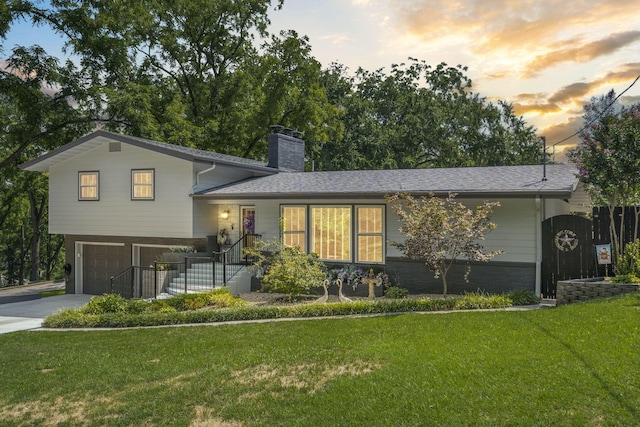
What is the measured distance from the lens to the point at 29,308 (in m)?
16.2

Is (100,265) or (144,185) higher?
(144,185)

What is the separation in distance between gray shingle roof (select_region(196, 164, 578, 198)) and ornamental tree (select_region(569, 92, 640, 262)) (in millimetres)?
653

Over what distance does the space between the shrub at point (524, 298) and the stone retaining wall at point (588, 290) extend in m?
0.58

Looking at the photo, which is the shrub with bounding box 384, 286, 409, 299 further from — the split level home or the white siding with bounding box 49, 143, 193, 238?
the white siding with bounding box 49, 143, 193, 238

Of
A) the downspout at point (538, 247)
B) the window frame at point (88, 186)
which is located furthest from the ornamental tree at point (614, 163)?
the window frame at point (88, 186)

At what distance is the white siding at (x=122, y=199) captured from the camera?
16.8 m

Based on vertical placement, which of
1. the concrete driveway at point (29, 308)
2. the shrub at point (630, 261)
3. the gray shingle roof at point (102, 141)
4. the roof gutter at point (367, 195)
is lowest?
the concrete driveway at point (29, 308)

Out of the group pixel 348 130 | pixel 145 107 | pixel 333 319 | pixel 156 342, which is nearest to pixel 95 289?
pixel 145 107

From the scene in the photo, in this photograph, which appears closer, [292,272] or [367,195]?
[292,272]

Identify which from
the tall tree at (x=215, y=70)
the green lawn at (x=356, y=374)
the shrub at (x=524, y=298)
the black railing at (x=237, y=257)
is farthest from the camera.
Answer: the tall tree at (x=215, y=70)

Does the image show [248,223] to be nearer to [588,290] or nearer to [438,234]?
[438,234]

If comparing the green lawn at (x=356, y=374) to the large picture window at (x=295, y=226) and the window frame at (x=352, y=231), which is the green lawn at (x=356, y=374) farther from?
the large picture window at (x=295, y=226)

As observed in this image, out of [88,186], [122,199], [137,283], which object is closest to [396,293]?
[137,283]

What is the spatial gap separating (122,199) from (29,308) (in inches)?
186
